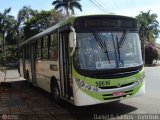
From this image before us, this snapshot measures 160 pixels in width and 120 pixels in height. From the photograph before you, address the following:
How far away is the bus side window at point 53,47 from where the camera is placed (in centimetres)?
1270

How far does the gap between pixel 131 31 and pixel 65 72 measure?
2.44 metres

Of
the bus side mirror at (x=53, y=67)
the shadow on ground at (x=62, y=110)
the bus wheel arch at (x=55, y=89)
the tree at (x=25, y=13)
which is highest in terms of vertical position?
the tree at (x=25, y=13)

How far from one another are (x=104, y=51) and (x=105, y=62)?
0.33m

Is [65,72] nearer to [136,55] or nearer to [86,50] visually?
[86,50]

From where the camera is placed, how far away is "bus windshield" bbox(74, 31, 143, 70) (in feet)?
34.6

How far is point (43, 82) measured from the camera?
51.5ft

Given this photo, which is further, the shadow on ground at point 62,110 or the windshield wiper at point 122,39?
the windshield wiper at point 122,39

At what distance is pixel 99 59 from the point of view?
34.9ft

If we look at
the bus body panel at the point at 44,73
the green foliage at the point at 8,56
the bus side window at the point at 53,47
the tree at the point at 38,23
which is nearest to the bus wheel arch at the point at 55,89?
the bus body panel at the point at 44,73

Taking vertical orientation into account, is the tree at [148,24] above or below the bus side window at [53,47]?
above

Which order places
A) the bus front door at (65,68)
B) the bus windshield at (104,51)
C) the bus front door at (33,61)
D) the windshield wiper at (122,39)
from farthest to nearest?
the bus front door at (33,61)
the bus front door at (65,68)
the windshield wiper at (122,39)
the bus windshield at (104,51)

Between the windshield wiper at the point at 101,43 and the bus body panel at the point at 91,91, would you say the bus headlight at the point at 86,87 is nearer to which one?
the bus body panel at the point at 91,91

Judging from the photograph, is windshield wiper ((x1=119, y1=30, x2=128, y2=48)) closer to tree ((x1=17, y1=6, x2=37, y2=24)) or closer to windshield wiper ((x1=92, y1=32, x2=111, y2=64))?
windshield wiper ((x1=92, y1=32, x2=111, y2=64))

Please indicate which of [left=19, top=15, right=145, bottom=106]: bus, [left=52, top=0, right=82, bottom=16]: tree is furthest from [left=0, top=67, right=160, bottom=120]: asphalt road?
[left=52, top=0, right=82, bottom=16]: tree
